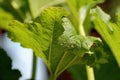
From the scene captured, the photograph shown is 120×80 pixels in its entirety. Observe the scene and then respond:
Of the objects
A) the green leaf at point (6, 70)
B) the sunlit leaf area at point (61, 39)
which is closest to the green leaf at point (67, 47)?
the sunlit leaf area at point (61, 39)

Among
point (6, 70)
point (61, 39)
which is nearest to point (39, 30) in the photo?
point (61, 39)

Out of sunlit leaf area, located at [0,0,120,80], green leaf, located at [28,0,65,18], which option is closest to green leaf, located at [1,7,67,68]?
sunlit leaf area, located at [0,0,120,80]

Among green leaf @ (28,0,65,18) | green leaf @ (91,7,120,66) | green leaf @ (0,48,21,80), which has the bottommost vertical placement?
green leaf @ (0,48,21,80)

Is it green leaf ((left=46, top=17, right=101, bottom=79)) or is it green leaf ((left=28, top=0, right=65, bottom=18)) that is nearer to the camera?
green leaf ((left=46, top=17, right=101, bottom=79))

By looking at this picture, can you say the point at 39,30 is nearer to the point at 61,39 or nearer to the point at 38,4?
the point at 61,39

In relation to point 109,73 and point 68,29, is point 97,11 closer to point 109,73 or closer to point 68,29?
point 68,29

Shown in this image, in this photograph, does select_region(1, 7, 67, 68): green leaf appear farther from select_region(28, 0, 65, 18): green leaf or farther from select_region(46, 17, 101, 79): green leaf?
select_region(28, 0, 65, 18): green leaf

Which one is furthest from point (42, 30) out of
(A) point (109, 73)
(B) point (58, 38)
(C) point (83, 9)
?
(A) point (109, 73)

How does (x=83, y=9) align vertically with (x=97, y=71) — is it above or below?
above
